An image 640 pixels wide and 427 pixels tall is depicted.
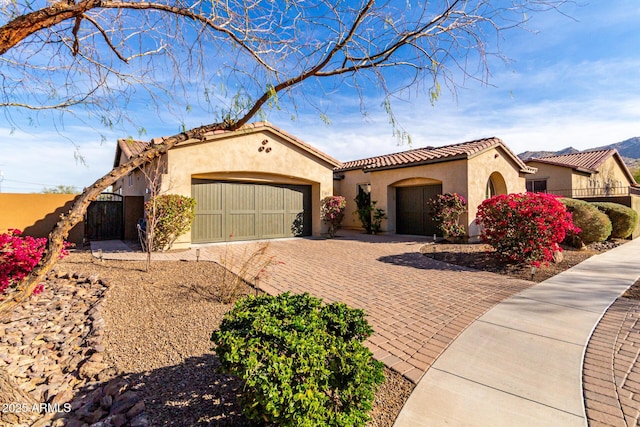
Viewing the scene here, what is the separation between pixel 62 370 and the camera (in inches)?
130

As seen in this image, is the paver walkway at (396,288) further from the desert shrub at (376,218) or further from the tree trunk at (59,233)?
the desert shrub at (376,218)

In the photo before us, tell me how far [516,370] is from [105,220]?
15.0m

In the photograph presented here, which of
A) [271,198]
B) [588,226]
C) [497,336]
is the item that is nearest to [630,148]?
[588,226]

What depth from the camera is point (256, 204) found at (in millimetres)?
12820

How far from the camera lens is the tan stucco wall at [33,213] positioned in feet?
36.3

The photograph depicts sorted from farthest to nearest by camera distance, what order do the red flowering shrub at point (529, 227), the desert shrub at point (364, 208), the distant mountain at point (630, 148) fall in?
the distant mountain at point (630, 148) < the desert shrub at point (364, 208) < the red flowering shrub at point (529, 227)

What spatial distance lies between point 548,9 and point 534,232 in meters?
6.14

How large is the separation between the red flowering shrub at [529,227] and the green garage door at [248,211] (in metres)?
8.43

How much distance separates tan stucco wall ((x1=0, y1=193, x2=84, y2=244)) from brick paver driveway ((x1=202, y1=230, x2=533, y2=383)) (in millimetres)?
6336

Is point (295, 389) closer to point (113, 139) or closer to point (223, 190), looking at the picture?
point (113, 139)

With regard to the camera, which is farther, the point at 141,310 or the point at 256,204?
the point at 256,204

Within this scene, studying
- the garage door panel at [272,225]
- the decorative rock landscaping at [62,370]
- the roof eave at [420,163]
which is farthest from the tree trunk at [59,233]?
the roof eave at [420,163]

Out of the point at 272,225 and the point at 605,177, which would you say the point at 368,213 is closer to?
the point at 272,225

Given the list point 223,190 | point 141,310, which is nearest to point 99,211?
point 223,190
